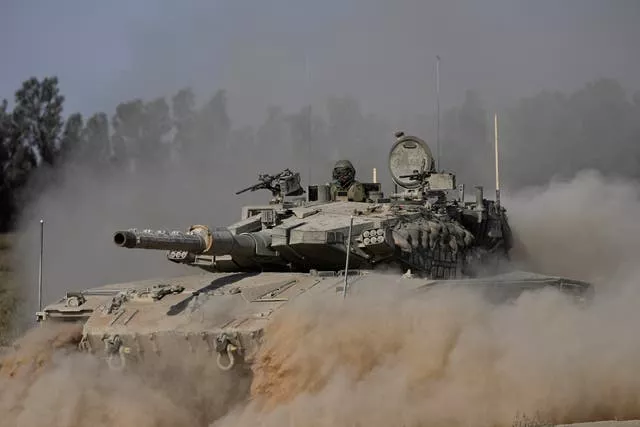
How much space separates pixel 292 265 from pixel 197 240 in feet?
8.03

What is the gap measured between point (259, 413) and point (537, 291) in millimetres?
5459

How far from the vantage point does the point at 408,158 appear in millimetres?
20422

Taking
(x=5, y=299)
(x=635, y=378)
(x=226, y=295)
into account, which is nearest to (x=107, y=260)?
(x=5, y=299)

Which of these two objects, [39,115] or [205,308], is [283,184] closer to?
[205,308]

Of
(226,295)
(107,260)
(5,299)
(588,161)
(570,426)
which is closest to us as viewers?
(570,426)

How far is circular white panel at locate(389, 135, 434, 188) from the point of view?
66.2ft

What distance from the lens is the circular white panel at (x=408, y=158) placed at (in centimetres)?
2019

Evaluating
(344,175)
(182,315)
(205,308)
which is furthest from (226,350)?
(344,175)

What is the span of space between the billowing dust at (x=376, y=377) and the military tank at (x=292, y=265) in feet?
1.20

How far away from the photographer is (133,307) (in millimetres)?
16688

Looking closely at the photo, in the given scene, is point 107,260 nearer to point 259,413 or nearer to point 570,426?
point 259,413

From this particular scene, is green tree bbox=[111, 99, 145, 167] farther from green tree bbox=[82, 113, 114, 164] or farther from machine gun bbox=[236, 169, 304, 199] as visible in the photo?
machine gun bbox=[236, 169, 304, 199]

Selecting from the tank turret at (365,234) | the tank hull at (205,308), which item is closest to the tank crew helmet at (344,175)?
the tank turret at (365,234)

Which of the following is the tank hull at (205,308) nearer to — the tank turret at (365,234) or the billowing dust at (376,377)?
the billowing dust at (376,377)
